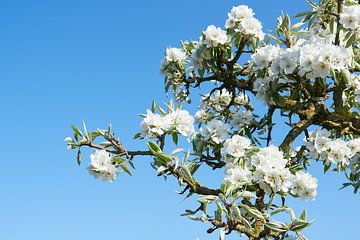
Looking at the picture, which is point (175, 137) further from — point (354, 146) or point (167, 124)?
point (354, 146)

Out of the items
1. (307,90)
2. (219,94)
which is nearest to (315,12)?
(307,90)

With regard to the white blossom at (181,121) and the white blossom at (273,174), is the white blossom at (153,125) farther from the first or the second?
the white blossom at (273,174)

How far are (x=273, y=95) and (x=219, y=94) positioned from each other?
114 centimetres

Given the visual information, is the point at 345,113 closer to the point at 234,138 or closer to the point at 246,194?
the point at 234,138

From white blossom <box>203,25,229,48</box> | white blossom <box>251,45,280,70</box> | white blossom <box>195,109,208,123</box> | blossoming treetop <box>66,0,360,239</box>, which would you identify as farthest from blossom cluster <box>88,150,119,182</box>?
white blossom <box>195,109,208,123</box>

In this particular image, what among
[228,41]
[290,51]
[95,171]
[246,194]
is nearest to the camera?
[246,194]

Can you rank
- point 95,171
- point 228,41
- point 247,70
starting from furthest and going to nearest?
point 247,70
point 228,41
point 95,171

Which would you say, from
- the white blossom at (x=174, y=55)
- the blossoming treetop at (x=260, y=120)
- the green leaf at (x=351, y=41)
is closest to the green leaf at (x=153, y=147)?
the blossoming treetop at (x=260, y=120)

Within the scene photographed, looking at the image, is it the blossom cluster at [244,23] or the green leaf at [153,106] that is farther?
the blossom cluster at [244,23]

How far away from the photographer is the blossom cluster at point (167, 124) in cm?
404

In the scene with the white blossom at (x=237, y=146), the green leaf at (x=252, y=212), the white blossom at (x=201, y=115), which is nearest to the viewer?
the green leaf at (x=252, y=212)

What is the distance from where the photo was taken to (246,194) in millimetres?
3803

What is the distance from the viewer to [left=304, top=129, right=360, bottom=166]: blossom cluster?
4324 millimetres

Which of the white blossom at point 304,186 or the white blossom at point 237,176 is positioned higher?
the white blossom at point 237,176
